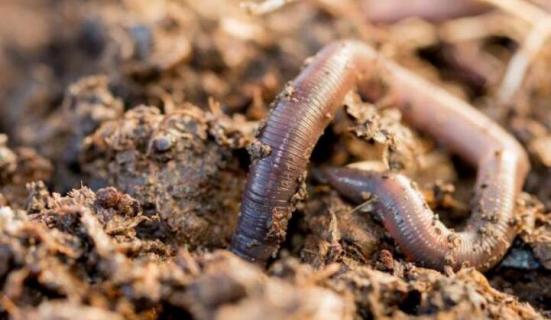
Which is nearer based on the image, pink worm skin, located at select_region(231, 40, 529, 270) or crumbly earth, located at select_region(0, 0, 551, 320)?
crumbly earth, located at select_region(0, 0, 551, 320)

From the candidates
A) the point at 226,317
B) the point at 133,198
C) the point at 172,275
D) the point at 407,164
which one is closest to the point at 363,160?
the point at 407,164

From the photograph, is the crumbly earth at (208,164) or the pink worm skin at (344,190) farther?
the pink worm skin at (344,190)

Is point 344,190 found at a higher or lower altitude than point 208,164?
lower

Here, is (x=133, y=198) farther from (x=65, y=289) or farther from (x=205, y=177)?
(x=65, y=289)
